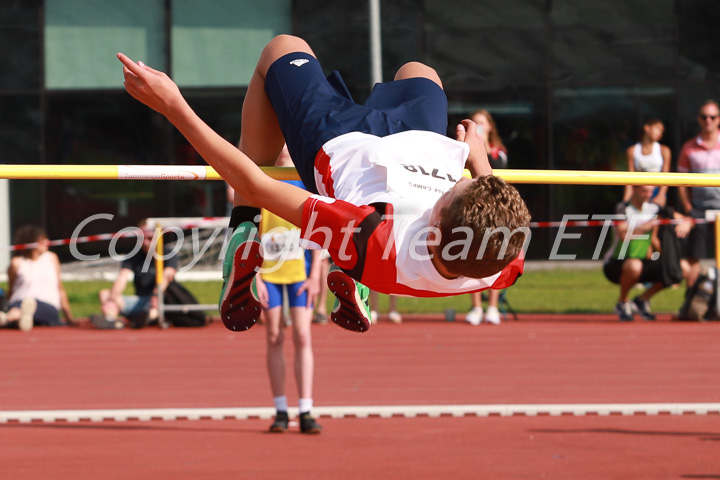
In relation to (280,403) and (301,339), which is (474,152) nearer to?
(301,339)

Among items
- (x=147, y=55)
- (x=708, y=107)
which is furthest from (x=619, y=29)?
(x=147, y=55)

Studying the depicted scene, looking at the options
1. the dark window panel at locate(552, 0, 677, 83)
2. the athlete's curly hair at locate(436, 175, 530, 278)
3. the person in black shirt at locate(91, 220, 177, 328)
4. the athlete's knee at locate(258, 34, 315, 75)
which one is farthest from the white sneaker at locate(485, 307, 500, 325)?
the athlete's curly hair at locate(436, 175, 530, 278)

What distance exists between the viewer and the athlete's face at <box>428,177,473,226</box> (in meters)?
3.21

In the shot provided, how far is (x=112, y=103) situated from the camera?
15273 mm

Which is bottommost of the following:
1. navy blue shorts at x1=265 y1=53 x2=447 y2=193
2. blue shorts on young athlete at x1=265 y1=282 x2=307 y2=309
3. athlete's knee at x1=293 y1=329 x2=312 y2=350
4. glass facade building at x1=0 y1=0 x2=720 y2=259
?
athlete's knee at x1=293 y1=329 x2=312 y2=350

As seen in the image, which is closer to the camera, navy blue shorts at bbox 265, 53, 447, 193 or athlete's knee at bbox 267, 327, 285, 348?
navy blue shorts at bbox 265, 53, 447, 193

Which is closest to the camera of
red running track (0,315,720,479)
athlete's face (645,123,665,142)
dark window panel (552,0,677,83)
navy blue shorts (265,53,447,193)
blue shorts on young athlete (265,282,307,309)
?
navy blue shorts (265,53,447,193)

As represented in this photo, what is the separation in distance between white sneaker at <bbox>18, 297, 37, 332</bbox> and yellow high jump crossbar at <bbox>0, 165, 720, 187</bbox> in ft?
21.9

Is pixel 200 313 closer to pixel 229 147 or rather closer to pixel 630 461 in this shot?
pixel 630 461

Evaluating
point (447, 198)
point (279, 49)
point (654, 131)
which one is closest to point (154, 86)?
point (279, 49)

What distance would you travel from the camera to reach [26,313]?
10.3m

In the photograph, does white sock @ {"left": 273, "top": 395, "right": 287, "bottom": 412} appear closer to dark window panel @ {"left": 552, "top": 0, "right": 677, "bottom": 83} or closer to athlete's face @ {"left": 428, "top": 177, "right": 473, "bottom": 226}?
athlete's face @ {"left": 428, "top": 177, "right": 473, "bottom": 226}

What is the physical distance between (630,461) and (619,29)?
10.9 meters

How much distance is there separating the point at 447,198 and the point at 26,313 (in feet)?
26.2
